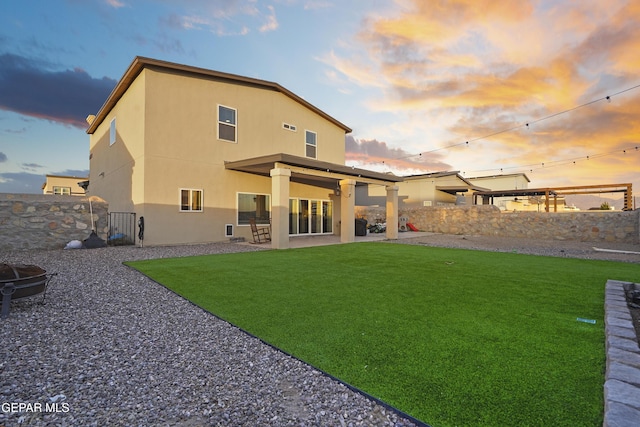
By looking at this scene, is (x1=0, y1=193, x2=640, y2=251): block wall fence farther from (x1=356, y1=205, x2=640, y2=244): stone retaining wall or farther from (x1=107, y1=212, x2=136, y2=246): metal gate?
(x1=107, y1=212, x2=136, y2=246): metal gate

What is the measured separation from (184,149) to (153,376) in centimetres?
926

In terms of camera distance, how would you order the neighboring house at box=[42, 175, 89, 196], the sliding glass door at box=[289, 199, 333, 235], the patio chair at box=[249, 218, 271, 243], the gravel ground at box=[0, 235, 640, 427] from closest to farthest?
the gravel ground at box=[0, 235, 640, 427] < the patio chair at box=[249, 218, 271, 243] < the sliding glass door at box=[289, 199, 333, 235] < the neighboring house at box=[42, 175, 89, 196]

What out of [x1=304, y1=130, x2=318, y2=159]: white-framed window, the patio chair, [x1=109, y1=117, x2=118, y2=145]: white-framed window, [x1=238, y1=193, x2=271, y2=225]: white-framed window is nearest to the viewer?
the patio chair

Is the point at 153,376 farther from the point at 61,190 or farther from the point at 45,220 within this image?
the point at 61,190

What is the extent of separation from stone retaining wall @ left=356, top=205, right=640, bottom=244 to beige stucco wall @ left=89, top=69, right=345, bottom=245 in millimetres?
9203

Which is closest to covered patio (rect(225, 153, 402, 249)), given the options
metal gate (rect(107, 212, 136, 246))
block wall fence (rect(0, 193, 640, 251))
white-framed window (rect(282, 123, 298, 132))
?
white-framed window (rect(282, 123, 298, 132))

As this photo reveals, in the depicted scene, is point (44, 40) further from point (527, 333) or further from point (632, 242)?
point (632, 242)

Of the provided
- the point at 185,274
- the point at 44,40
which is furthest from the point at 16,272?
the point at 44,40

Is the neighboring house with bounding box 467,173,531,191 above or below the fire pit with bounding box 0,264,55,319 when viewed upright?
above

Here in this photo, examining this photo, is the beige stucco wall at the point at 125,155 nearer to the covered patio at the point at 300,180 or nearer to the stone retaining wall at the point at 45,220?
the stone retaining wall at the point at 45,220

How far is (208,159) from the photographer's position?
34.6 feet

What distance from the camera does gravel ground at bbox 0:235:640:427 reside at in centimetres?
172

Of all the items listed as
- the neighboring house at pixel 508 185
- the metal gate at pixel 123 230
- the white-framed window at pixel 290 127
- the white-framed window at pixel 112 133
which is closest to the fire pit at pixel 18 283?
the metal gate at pixel 123 230

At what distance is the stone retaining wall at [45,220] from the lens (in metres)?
7.91
